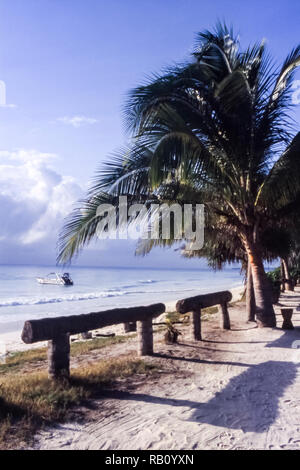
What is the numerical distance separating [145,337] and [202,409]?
2.91 m

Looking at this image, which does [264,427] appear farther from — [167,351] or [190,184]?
[190,184]

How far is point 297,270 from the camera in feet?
106

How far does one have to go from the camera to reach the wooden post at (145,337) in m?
6.95

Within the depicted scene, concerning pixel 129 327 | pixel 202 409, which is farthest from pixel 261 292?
pixel 202 409

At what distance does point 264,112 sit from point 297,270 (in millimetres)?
26399

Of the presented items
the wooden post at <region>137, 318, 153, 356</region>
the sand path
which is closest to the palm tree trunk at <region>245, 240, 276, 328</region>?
the sand path

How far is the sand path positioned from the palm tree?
313cm

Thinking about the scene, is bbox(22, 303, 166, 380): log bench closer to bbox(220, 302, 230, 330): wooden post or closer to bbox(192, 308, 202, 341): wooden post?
bbox(192, 308, 202, 341): wooden post

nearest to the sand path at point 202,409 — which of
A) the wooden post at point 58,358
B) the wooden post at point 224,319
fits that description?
the wooden post at point 58,358

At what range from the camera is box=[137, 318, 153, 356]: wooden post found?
6953mm

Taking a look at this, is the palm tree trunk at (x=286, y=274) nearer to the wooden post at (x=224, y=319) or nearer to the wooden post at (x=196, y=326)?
the wooden post at (x=224, y=319)

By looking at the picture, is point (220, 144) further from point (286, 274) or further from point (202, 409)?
point (286, 274)

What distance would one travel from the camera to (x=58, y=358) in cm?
522

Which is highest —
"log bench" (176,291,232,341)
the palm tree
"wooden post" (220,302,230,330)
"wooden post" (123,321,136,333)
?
the palm tree
